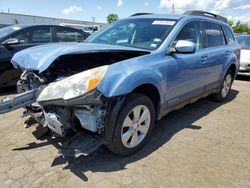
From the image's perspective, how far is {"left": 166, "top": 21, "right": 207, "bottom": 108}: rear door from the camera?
3.71m

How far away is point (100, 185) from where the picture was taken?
2.72m

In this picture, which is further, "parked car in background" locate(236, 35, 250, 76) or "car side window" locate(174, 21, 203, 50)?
"parked car in background" locate(236, 35, 250, 76)

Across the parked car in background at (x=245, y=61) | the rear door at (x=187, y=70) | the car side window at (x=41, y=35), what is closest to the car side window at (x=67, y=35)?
the car side window at (x=41, y=35)

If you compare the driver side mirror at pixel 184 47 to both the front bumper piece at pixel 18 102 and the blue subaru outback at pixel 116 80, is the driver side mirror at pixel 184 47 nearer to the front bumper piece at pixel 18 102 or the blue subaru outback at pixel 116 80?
the blue subaru outback at pixel 116 80

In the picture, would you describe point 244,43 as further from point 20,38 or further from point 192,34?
point 20,38

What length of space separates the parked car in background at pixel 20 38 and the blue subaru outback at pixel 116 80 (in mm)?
2300

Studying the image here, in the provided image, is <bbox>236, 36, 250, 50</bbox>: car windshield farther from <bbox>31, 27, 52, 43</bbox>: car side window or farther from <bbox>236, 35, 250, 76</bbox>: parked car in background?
<bbox>31, 27, 52, 43</bbox>: car side window

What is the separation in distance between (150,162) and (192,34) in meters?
2.25

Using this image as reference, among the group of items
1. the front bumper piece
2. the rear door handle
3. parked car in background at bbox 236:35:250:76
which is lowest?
parked car in background at bbox 236:35:250:76

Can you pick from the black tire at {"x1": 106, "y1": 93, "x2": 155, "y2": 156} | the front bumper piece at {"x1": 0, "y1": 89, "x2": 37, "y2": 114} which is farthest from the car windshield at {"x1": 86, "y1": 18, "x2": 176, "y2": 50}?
the front bumper piece at {"x1": 0, "y1": 89, "x2": 37, "y2": 114}

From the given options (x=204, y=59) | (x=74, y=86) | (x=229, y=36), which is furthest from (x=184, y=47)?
(x=229, y=36)

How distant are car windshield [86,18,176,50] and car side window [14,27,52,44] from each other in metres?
2.45

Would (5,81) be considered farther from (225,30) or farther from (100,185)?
(225,30)

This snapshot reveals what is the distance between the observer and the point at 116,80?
2.81 metres
